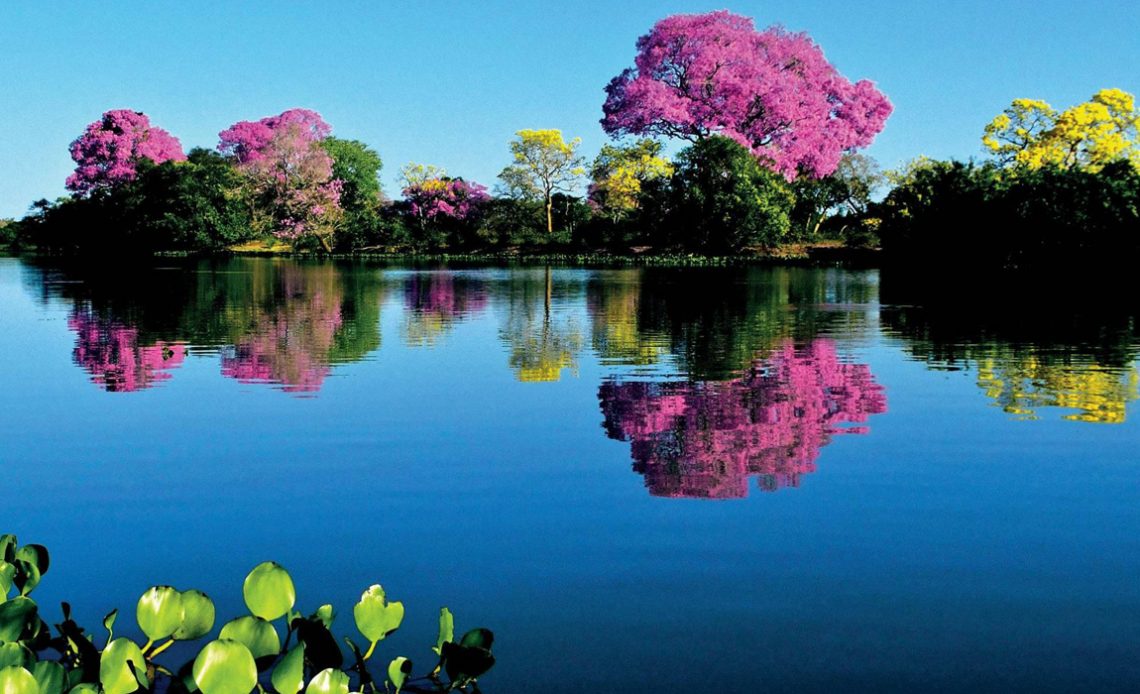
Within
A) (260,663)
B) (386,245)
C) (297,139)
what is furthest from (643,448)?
(386,245)

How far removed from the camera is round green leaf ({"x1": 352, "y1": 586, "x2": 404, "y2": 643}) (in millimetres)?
3271

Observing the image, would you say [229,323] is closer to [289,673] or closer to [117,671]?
[117,671]

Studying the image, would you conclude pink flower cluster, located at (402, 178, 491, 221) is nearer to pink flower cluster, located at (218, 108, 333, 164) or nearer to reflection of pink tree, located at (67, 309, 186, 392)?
pink flower cluster, located at (218, 108, 333, 164)

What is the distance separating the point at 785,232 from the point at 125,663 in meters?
44.0

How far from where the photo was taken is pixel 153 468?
22.7 feet

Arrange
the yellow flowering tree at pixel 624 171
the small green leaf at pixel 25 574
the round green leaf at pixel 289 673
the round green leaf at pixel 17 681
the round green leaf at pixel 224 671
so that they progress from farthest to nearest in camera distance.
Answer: the yellow flowering tree at pixel 624 171
the small green leaf at pixel 25 574
the round green leaf at pixel 289 673
the round green leaf at pixel 224 671
the round green leaf at pixel 17 681

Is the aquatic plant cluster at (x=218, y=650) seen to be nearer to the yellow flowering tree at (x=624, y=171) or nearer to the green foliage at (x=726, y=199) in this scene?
the green foliage at (x=726, y=199)

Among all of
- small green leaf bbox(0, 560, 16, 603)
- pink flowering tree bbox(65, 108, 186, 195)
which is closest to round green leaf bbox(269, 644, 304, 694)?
small green leaf bbox(0, 560, 16, 603)

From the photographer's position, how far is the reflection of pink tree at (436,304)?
16737mm

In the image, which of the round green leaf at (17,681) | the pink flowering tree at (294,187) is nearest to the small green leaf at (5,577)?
the round green leaf at (17,681)

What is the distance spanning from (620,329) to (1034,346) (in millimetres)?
6009

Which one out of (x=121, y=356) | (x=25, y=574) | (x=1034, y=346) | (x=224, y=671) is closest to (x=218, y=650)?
(x=224, y=671)

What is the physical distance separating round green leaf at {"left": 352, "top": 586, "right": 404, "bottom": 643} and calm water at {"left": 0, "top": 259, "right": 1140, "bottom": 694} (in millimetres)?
545

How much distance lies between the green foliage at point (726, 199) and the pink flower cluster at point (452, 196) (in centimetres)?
1660
